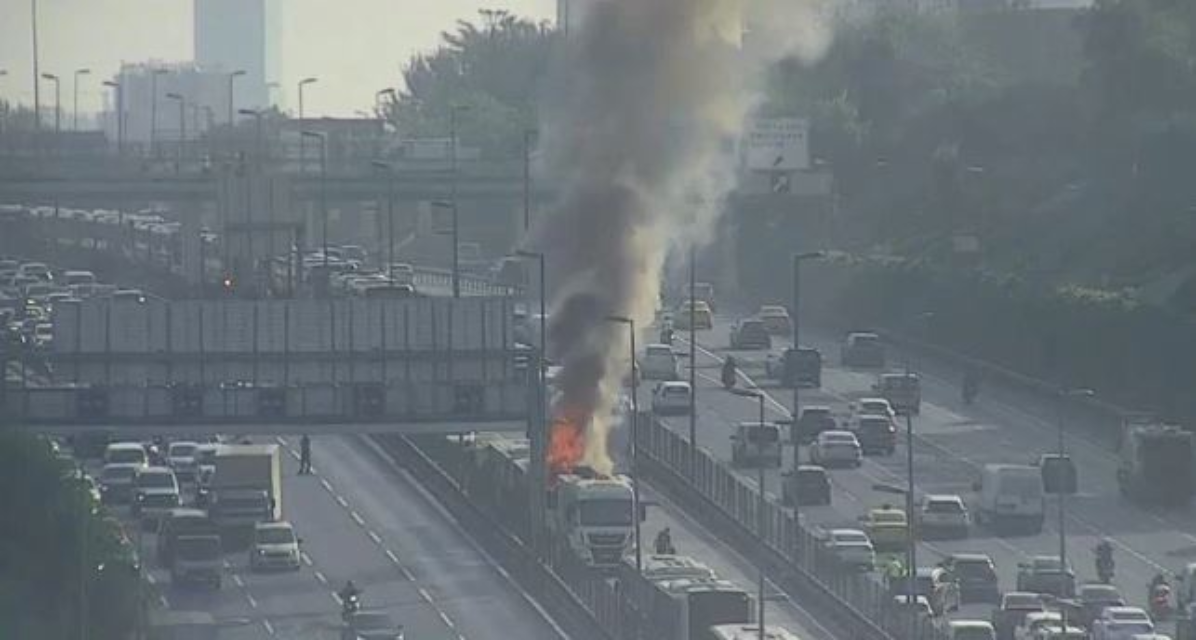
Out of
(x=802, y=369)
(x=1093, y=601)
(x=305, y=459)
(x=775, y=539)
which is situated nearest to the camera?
(x=1093, y=601)

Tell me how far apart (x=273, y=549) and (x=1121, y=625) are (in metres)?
16.0

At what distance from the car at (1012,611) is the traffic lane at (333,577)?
7.08 metres

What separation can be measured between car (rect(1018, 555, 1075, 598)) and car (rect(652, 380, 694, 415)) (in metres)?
24.8

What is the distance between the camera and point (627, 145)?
79.9m

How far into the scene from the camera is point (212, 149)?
142m

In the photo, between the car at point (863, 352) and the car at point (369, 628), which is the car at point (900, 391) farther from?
the car at point (369, 628)

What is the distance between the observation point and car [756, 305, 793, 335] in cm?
10431

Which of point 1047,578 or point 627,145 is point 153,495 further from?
point 1047,578

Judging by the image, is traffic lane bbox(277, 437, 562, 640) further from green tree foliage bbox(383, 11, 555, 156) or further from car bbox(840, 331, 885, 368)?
green tree foliage bbox(383, 11, 555, 156)

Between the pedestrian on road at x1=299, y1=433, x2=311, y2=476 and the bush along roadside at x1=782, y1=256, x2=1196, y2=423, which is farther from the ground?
the bush along roadside at x1=782, y1=256, x2=1196, y2=423

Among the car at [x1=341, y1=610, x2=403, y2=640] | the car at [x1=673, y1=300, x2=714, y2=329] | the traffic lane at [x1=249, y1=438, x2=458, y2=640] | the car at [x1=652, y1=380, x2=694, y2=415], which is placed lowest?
the traffic lane at [x1=249, y1=438, x2=458, y2=640]

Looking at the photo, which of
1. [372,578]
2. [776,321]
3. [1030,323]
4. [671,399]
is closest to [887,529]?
[372,578]

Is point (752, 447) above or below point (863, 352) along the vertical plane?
below

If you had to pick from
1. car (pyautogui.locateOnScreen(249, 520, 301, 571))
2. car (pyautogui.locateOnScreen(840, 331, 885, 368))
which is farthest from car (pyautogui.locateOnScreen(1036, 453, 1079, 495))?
car (pyautogui.locateOnScreen(840, 331, 885, 368))
